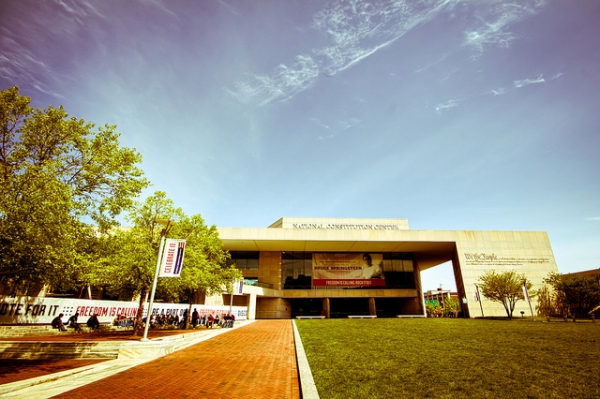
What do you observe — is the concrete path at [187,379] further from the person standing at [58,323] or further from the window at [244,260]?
the window at [244,260]

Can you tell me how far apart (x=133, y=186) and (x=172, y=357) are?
6962 millimetres

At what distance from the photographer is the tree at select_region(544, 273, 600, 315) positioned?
29906mm

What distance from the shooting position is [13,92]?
9.88 metres

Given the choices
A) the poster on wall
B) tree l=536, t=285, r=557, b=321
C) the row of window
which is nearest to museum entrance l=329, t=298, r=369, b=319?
the poster on wall

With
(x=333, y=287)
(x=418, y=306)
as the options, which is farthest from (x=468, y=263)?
(x=333, y=287)

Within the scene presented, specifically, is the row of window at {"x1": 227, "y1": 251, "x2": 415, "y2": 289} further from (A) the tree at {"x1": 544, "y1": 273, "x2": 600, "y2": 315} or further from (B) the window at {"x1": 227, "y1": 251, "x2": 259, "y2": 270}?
(A) the tree at {"x1": 544, "y1": 273, "x2": 600, "y2": 315}

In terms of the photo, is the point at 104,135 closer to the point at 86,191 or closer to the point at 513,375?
the point at 86,191

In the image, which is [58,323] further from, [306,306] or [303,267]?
[306,306]

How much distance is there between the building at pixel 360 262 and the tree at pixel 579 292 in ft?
24.4

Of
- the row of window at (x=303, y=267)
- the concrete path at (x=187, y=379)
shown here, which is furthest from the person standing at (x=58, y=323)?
the row of window at (x=303, y=267)

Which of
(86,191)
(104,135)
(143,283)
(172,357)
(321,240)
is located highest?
(321,240)

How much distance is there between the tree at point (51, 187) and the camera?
8391 millimetres

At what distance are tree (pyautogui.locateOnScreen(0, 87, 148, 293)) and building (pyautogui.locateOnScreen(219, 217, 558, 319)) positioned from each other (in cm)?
3022

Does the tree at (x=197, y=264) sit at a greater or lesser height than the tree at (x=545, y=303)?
greater
